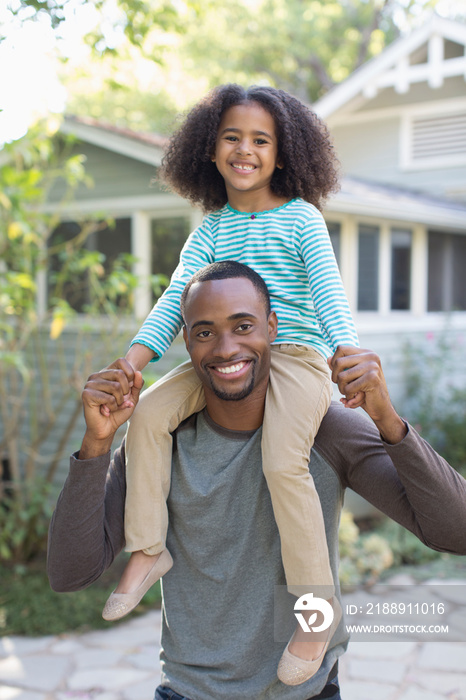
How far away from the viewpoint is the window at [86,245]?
7.62 metres

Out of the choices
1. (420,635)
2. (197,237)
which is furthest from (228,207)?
(420,635)

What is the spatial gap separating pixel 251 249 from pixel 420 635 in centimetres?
403

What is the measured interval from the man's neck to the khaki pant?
0.04m

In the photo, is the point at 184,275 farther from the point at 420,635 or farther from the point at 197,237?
the point at 420,635

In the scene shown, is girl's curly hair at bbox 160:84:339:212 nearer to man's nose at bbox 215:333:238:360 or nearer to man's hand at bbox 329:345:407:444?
man's nose at bbox 215:333:238:360

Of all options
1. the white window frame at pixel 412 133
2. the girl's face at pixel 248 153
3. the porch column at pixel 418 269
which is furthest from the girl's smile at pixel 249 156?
the white window frame at pixel 412 133

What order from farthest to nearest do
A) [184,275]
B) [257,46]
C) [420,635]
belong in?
1. [257,46]
2. [420,635]
3. [184,275]

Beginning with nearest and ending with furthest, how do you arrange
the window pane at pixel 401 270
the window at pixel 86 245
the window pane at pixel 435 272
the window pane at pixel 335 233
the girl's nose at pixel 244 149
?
the girl's nose at pixel 244 149 < the window at pixel 86 245 < the window pane at pixel 335 233 < the window pane at pixel 401 270 < the window pane at pixel 435 272

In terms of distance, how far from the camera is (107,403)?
1757 millimetres

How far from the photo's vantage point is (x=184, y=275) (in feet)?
6.89

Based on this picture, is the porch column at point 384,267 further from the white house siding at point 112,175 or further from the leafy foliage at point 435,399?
the white house siding at point 112,175

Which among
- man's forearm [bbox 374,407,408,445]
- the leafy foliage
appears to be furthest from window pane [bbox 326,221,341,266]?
man's forearm [bbox 374,407,408,445]

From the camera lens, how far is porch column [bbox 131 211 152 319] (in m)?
7.18

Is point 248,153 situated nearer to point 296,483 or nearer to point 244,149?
point 244,149
